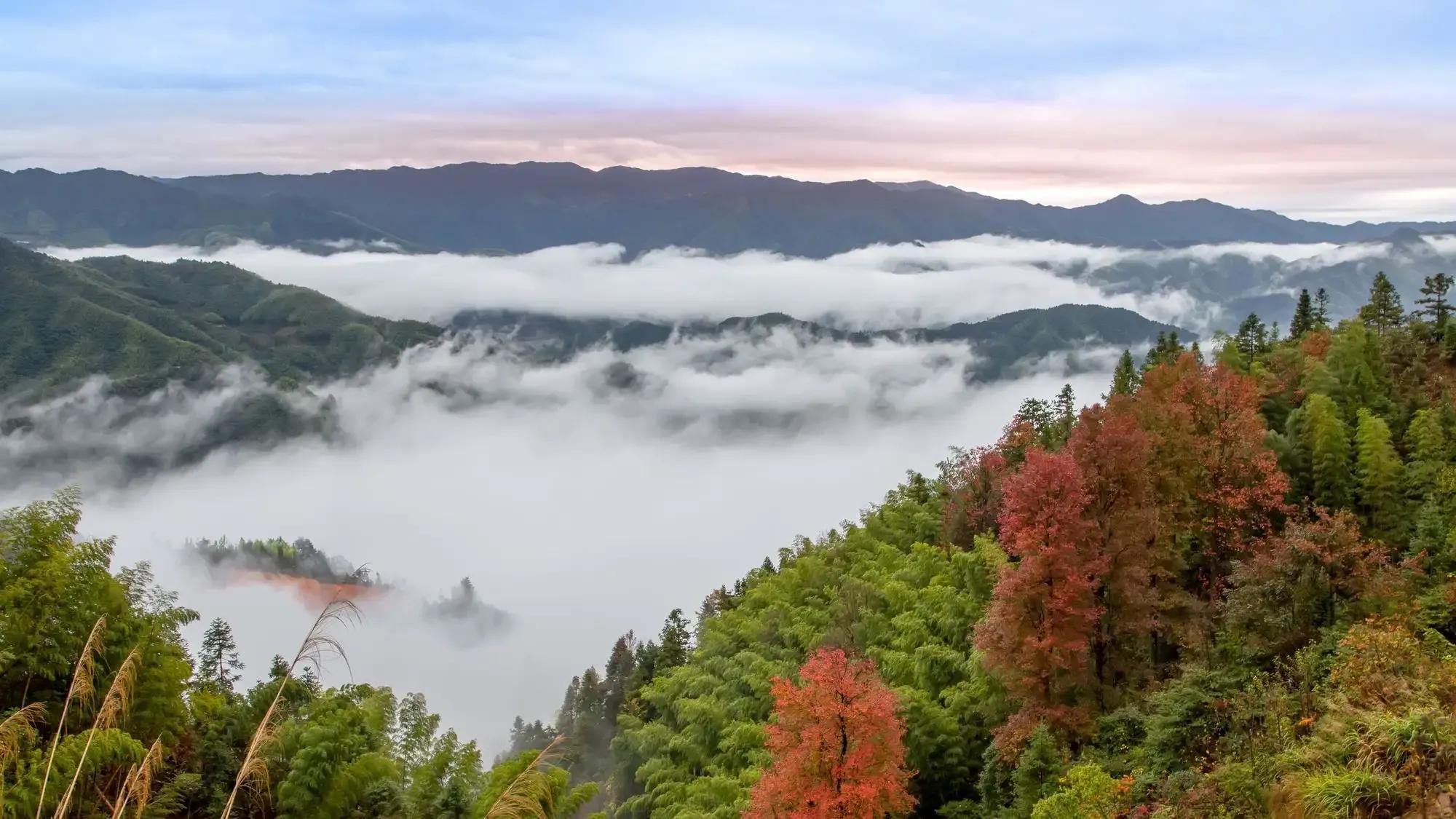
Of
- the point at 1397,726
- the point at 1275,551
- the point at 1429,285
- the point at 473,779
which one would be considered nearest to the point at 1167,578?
the point at 1275,551

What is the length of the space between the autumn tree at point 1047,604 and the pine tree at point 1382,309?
50753 mm

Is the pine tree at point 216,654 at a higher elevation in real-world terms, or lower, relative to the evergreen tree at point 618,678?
higher

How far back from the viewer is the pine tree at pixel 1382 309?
64188 mm

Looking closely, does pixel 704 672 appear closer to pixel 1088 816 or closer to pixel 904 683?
pixel 904 683

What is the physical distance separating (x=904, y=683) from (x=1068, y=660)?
1054cm

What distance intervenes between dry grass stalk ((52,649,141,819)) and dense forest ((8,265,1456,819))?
0.45 feet

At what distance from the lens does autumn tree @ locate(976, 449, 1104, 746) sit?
25.9 metres

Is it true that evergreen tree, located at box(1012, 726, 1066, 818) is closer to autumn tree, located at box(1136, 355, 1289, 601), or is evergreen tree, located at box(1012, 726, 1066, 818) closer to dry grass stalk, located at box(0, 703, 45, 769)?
autumn tree, located at box(1136, 355, 1289, 601)

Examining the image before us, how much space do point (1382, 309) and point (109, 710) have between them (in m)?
→ 78.0

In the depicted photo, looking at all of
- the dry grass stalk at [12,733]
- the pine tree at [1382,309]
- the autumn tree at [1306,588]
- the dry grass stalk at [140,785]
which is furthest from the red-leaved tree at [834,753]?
the pine tree at [1382,309]

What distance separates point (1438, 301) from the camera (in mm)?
63250

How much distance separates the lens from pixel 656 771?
124 feet

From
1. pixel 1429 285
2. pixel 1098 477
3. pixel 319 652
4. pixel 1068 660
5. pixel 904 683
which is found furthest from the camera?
pixel 1429 285

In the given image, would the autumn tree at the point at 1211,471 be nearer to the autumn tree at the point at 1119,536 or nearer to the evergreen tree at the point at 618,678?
the autumn tree at the point at 1119,536
